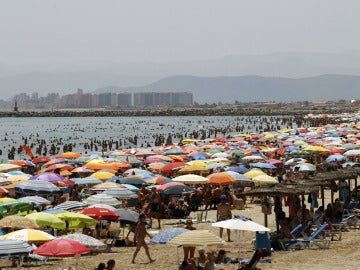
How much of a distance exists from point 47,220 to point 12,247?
2.45 meters

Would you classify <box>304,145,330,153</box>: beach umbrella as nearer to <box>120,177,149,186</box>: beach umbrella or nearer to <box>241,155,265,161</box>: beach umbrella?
<box>241,155,265,161</box>: beach umbrella

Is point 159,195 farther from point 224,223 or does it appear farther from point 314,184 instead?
point 224,223

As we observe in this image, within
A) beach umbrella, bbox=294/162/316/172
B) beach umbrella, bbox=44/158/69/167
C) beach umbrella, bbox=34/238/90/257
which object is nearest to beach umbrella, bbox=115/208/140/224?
beach umbrella, bbox=34/238/90/257

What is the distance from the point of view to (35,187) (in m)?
19.3

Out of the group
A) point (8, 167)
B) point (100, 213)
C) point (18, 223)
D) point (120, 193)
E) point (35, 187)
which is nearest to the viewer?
point (18, 223)

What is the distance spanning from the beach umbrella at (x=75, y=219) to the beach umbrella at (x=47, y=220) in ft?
0.57

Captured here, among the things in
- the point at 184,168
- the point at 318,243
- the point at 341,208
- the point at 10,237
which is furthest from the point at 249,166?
the point at 10,237

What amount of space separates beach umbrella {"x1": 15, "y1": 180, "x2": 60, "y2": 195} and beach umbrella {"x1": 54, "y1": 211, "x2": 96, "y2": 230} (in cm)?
496

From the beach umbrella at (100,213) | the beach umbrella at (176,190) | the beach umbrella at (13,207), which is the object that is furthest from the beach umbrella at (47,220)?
the beach umbrella at (176,190)

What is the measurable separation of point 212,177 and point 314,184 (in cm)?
523

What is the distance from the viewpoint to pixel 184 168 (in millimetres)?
24688

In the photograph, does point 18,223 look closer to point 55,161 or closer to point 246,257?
point 246,257

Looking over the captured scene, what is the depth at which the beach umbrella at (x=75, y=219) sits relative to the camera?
1421 centimetres

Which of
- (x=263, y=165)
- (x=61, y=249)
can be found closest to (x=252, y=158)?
(x=263, y=165)
